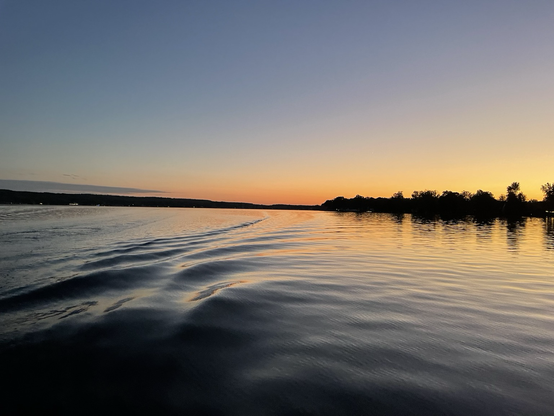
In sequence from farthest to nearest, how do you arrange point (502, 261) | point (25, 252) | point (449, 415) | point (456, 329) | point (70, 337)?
point (502, 261) → point (25, 252) → point (456, 329) → point (70, 337) → point (449, 415)

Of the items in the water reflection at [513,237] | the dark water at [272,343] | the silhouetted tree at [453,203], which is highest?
the silhouetted tree at [453,203]

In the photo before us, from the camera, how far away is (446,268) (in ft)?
38.2

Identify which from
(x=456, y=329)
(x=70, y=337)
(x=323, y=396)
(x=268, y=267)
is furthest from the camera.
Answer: (x=268, y=267)

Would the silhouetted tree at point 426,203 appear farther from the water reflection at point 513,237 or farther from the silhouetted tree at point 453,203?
the water reflection at point 513,237

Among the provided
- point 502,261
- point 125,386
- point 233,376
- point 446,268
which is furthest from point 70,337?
point 502,261

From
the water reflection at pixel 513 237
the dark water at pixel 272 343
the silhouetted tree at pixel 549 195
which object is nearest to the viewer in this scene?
the dark water at pixel 272 343

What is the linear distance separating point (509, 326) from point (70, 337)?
757 cm

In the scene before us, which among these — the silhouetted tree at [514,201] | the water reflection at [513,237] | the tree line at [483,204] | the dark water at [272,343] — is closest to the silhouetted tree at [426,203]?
the tree line at [483,204]

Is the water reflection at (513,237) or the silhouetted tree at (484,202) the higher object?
the silhouetted tree at (484,202)

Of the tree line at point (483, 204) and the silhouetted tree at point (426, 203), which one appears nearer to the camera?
the tree line at point (483, 204)

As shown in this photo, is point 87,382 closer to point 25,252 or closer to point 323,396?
point 323,396

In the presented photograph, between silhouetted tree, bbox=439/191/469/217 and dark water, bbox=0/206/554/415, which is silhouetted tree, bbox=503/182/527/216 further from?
dark water, bbox=0/206/554/415

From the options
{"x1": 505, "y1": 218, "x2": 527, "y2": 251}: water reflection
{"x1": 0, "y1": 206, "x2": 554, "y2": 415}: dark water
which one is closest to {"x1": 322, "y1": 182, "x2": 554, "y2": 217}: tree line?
{"x1": 505, "y1": 218, "x2": 527, "y2": 251}: water reflection

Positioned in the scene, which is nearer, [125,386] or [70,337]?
[125,386]
